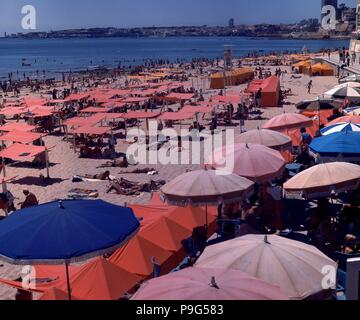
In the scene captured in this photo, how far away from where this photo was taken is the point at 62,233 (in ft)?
18.5

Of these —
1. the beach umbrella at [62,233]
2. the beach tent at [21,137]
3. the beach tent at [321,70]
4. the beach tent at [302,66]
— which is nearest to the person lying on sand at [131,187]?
the beach tent at [21,137]

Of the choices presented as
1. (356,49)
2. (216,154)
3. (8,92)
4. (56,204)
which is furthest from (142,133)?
(356,49)

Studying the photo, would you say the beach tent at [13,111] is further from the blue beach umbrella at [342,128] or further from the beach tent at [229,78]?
the beach tent at [229,78]

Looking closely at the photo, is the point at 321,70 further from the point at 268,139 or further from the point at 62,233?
the point at 62,233

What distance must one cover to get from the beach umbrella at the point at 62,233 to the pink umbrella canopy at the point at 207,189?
60.8 inches

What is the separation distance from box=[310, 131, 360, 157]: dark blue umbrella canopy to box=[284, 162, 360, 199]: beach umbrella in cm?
109

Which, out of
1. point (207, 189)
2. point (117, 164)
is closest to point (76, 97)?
point (117, 164)

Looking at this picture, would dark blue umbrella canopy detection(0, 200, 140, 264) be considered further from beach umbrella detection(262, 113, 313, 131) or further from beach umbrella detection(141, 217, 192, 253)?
beach umbrella detection(262, 113, 313, 131)

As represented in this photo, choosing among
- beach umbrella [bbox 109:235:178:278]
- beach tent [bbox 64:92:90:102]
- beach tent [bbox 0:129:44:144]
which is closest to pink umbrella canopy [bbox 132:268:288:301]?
beach umbrella [bbox 109:235:178:278]

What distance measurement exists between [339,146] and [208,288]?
6369 millimetres

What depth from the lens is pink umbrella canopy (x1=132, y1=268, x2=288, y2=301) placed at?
393 cm

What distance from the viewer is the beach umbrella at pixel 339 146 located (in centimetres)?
941
